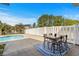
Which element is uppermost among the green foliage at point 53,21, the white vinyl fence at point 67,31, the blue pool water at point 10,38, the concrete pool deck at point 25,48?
the green foliage at point 53,21

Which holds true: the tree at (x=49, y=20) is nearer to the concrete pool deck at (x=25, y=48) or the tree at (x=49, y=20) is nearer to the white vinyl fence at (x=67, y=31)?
the white vinyl fence at (x=67, y=31)

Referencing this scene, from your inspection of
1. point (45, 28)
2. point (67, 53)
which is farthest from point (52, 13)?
point (67, 53)

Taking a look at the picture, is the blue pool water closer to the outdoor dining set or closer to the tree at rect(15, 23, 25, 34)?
the tree at rect(15, 23, 25, 34)

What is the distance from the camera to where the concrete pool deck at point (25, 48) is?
3197 millimetres

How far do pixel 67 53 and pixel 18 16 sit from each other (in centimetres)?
106

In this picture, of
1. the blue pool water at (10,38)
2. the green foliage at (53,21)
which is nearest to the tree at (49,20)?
the green foliage at (53,21)

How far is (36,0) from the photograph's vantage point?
10.5ft

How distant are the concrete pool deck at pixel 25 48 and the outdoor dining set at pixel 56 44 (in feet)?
0.40

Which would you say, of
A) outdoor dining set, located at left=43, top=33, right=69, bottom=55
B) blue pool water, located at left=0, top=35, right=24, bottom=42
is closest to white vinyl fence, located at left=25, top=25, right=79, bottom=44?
outdoor dining set, located at left=43, top=33, right=69, bottom=55

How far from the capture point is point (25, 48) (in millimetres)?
3240

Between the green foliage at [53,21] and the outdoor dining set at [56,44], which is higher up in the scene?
the green foliage at [53,21]

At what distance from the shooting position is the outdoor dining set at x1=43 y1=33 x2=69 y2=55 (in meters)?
3.20

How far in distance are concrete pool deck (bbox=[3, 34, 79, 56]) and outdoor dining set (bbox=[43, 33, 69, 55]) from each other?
4.8 inches

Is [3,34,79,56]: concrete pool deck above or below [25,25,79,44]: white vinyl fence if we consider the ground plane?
below
